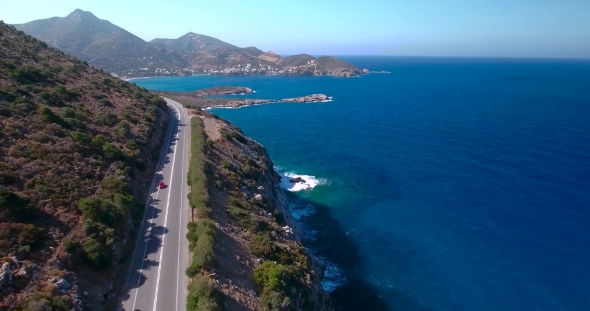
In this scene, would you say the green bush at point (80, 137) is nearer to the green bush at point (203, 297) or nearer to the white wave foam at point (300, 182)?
the green bush at point (203, 297)

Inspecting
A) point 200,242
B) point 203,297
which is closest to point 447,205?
point 200,242

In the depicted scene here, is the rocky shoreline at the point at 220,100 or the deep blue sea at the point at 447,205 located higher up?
the rocky shoreline at the point at 220,100

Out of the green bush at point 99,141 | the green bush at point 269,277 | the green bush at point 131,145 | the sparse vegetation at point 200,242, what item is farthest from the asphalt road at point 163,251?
the green bush at point 99,141

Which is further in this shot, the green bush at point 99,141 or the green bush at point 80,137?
the green bush at point 99,141

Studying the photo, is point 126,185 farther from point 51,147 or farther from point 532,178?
point 532,178

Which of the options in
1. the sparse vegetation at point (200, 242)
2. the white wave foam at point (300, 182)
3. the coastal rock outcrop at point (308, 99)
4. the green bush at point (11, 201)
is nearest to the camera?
the sparse vegetation at point (200, 242)

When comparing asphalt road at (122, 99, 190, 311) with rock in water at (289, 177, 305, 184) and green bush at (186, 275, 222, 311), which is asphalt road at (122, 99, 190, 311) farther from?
rock in water at (289, 177, 305, 184)

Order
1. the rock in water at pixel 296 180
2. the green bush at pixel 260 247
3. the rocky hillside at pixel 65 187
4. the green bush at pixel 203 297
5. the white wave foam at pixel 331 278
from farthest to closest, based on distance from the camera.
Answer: the rock in water at pixel 296 180
the white wave foam at pixel 331 278
the green bush at pixel 260 247
the green bush at pixel 203 297
the rocky hillside at pixel 65 187

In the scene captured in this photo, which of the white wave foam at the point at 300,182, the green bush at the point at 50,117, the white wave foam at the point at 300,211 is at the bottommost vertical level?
the white wave foam at the point at 300,211
